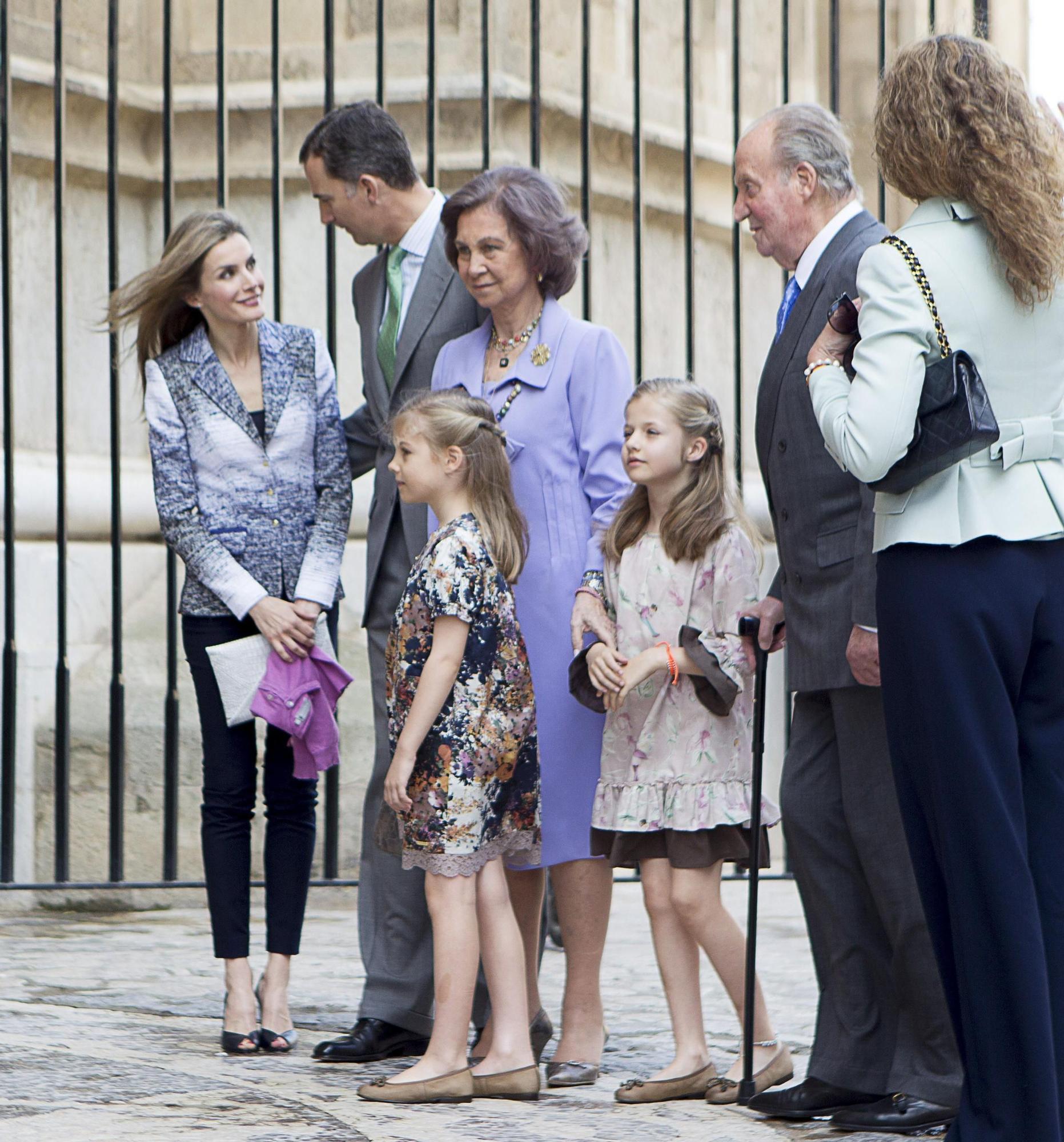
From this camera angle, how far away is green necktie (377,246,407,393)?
3.70m

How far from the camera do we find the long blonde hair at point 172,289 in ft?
12.1

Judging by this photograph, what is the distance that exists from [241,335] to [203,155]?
2.42 meters

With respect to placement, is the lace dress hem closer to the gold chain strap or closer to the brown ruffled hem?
the brown ruffled hem

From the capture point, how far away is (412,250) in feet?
12.1

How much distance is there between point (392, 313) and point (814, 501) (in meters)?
1.17

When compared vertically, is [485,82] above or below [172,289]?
above

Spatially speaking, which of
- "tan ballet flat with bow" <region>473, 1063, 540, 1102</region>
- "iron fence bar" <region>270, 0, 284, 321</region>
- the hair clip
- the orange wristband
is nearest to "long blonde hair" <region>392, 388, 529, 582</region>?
the hair clip

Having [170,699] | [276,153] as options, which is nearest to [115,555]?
[170,699]

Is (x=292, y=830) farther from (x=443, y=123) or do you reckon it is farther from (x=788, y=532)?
(x=443, y=123)

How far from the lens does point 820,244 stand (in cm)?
298

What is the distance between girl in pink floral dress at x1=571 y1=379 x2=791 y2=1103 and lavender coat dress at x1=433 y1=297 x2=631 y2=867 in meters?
0.13

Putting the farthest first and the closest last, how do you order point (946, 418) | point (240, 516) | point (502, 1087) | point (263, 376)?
1. point (263, 376)
2. point (240, 516)
3. point (502, 1087)
4. point (946, 418)

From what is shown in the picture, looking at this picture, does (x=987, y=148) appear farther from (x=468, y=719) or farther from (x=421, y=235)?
(x=421, y=235)

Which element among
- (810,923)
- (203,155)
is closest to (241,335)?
(810,923)
